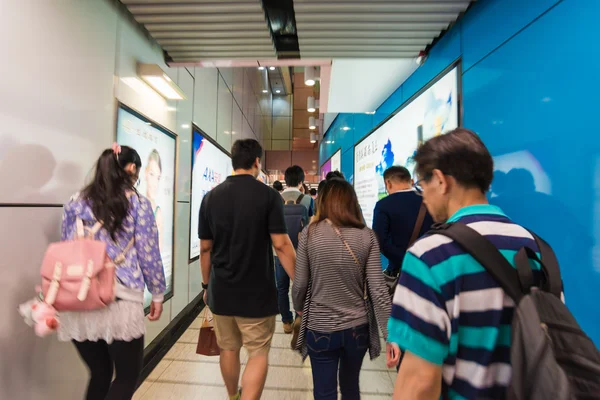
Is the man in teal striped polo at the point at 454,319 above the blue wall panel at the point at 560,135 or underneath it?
underneath

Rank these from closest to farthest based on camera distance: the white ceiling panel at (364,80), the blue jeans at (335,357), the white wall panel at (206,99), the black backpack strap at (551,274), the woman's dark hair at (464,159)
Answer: the black backpack strap at (551,274)
the woman's dark hair at (464,159)
the blue jeans at (335,357)
the white ceiling panel at (364,80)
the white wall panel at (206,99)

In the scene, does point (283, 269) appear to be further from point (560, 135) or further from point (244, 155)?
point (560, 135)

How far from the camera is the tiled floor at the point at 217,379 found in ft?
7.39

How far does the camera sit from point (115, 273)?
1.33 meters

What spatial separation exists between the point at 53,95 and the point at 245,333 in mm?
1654

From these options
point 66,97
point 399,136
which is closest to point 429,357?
point 66,97

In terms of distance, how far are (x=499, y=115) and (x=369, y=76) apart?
1.92 meters

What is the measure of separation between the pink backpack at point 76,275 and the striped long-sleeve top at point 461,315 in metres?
1.16

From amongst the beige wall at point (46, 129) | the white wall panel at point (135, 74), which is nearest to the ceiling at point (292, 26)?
the white wall panel at point (135, 74)

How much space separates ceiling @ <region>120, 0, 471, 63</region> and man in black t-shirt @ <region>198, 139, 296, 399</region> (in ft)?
3.82

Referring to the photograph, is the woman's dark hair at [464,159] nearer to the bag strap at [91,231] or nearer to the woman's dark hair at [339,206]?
the woman's dark hair at [339,206]

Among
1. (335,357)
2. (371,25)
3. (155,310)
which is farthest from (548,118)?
(155,310)

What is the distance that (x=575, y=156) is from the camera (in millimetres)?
1360

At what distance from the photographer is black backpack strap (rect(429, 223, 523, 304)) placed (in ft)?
2.08
